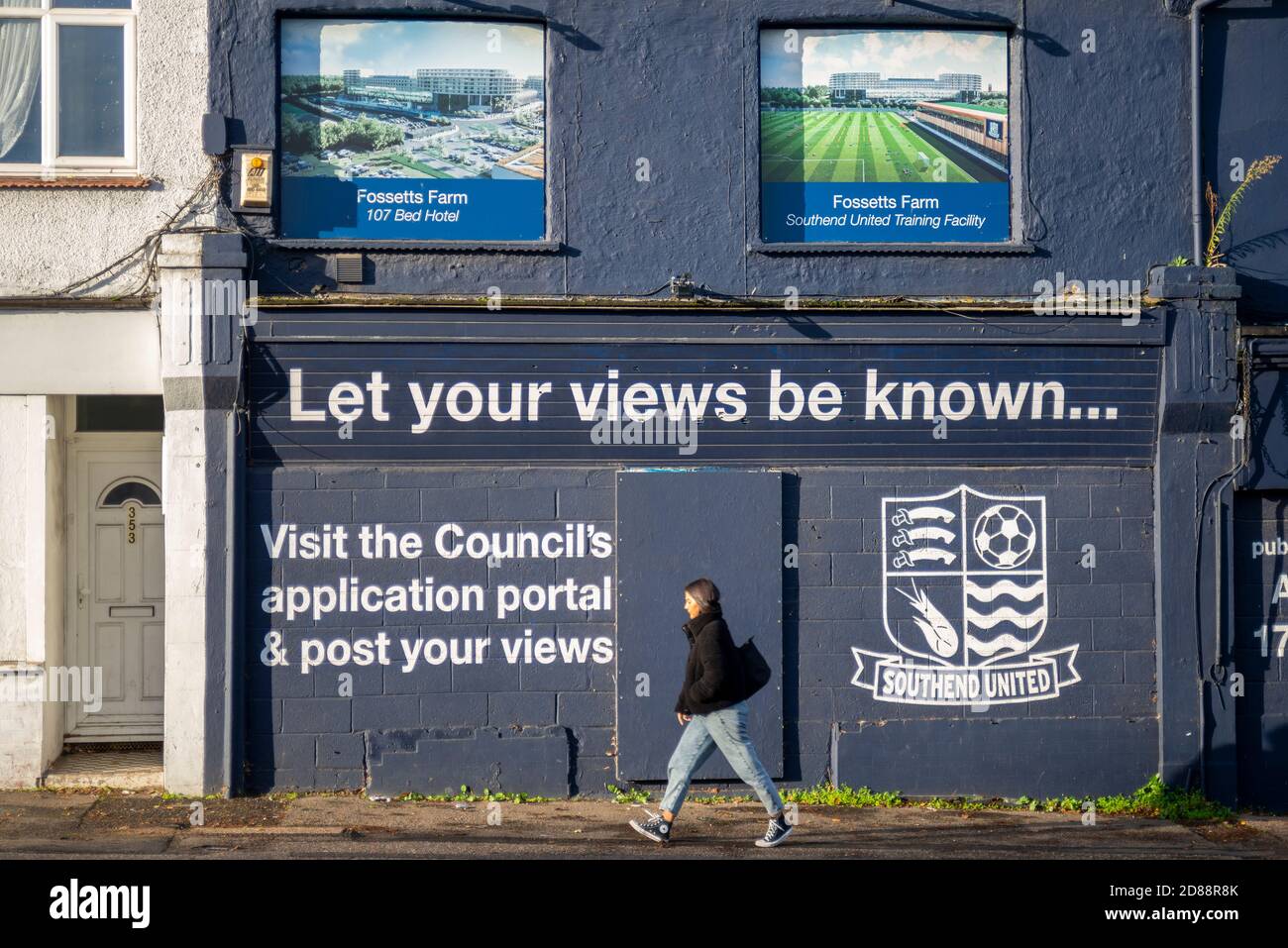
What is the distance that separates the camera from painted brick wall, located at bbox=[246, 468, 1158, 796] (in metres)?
11.3

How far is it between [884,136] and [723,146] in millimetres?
1294

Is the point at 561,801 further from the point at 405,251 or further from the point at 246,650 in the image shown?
the point at 405,251

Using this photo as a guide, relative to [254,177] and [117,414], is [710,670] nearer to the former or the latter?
[254,177]

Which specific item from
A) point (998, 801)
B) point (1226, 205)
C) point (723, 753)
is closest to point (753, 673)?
point (723, 753)

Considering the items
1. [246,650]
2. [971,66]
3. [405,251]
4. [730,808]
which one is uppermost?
[971,66]

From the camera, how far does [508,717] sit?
11.4 metres

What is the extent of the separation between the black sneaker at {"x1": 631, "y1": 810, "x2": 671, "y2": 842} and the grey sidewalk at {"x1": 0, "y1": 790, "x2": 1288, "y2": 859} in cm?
11

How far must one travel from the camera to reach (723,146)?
11.6m

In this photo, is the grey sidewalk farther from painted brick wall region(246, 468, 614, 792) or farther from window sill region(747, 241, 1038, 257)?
window sill region(747, 241, 1038, 257)

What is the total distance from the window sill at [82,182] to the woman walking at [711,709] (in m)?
5.29

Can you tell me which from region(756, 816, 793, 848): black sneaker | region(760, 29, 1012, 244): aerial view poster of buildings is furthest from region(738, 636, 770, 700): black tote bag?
region(760, 29, 1012, 244): aerial view poster of buildings

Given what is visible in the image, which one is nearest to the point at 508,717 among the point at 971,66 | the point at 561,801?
the point at 561,801

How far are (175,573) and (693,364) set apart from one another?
164 inches
